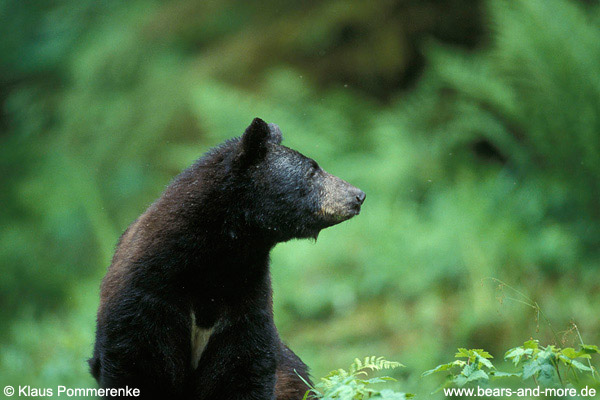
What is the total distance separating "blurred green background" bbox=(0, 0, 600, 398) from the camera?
22.1 feet

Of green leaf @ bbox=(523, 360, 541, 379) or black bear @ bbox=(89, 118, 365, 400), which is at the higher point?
black bear @ bbox=(89, 118, 365, 400)

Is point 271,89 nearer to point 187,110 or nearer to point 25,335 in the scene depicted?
point 187,110

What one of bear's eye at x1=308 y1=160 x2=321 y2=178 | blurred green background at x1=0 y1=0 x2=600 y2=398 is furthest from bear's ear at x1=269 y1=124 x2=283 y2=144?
blurred green background at x1=0 y1=0 x2=600 y2=398

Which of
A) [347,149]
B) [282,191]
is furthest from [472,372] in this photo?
[347,149]

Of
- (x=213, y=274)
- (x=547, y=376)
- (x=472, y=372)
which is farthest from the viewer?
(x=213, y=274)

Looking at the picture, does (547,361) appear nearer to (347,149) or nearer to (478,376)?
(478,376)

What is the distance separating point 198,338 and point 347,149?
537 cm

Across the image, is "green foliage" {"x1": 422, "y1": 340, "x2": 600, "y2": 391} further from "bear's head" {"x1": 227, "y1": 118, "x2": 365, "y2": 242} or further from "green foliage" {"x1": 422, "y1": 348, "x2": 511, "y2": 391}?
"bear's head" {"x1": 227, "y1": 118, "x2": 365, "y2": 242}

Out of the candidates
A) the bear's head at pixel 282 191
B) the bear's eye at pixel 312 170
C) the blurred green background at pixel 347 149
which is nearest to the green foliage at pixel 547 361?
the bear's head at pixel 282 191

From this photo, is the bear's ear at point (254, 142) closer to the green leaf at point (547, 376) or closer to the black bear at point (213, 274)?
the black bear at point (213, 274)

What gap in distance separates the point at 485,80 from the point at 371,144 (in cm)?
165

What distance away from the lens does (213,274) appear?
3715 mm

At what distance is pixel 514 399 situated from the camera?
5.34m

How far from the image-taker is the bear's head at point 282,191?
377cm
